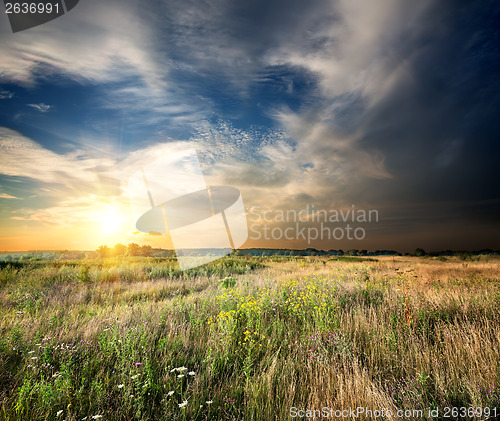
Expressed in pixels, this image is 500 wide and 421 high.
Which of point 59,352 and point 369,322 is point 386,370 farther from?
point 59,352

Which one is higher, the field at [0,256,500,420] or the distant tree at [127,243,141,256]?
the distant tree at [127,243,141,256]

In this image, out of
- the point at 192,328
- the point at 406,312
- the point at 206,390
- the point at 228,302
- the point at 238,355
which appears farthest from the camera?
the point at 228,302

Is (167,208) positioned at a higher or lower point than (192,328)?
higher

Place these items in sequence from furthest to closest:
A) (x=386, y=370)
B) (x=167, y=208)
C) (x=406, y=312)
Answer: (x=167, y=208) < (x=406, y=312) < (x=386, y=370)

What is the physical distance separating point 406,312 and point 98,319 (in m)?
6.95

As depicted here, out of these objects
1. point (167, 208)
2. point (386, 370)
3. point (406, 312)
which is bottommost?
point (386, 370)

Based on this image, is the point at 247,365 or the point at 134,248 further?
the point at 134,248

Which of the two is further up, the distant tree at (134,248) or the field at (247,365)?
the distant tree at (134,248)

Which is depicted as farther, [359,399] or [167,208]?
[167,208]

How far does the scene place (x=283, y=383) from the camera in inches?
129

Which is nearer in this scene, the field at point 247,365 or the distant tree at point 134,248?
the field at point 247,365

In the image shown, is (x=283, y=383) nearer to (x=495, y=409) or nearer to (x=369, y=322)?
(x=495, y=409)

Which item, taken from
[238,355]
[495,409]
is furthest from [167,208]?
[495,409]

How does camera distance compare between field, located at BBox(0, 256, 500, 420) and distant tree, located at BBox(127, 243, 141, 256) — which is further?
distant tree, located at BBox(127, 243, 141, 256)
